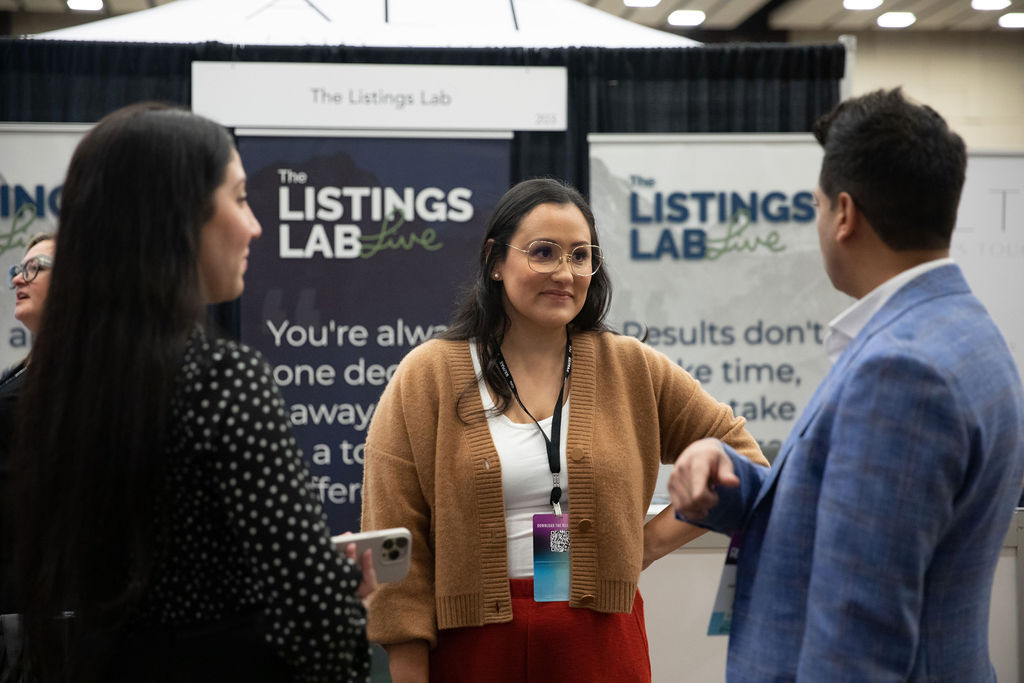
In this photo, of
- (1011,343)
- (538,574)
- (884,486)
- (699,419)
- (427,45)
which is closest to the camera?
(884,486)

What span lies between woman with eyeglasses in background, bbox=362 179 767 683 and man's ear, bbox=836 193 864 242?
75 centimetres

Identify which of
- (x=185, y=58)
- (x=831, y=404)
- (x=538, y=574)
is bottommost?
(x=538, y=574)

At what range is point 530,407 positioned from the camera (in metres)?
1.95

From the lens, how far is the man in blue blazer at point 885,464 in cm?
111

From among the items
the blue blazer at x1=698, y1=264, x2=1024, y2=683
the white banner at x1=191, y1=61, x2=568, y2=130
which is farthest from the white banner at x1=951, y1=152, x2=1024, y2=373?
the blue blazer at x1=698, y1=264, x2=1024, y2=683

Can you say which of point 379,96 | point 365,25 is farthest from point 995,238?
point 365,25

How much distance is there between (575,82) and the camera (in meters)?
4.28

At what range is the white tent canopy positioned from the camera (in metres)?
4.01

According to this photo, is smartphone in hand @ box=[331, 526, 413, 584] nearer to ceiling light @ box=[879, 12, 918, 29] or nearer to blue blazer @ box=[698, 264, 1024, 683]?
blue blazer @ box=[698, 264, 1024, 683]

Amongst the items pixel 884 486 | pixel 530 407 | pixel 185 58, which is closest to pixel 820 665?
pixel 884 486

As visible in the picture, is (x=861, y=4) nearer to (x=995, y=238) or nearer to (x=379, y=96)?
(x=995, y=238)

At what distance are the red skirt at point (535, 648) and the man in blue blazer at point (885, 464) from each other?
1.77ft

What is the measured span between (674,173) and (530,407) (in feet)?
8.24

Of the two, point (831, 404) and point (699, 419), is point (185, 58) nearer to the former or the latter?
point (699, 419)
